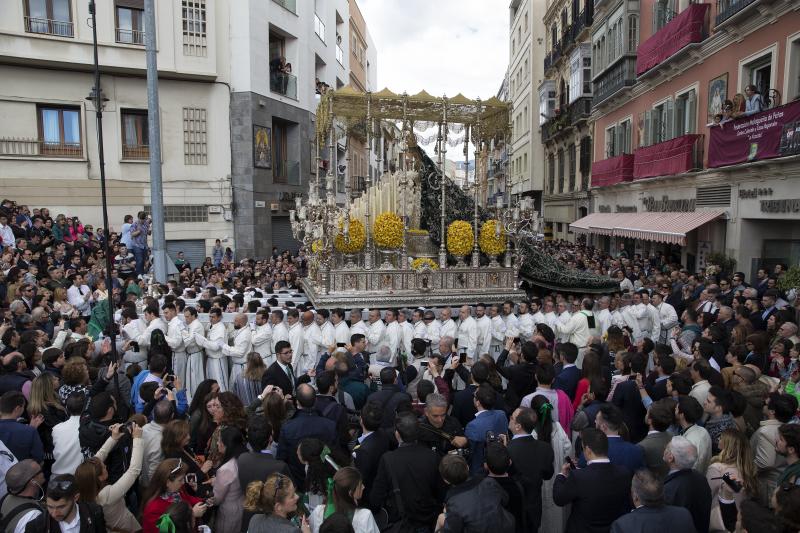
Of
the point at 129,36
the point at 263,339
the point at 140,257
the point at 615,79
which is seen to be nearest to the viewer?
the point at 263,339

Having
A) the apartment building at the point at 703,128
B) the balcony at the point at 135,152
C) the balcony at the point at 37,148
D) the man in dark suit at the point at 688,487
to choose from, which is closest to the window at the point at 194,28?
the balcony at the point at 135,152

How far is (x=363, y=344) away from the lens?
738 cm

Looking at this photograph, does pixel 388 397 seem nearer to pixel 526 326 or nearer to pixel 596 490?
pixel 596 490

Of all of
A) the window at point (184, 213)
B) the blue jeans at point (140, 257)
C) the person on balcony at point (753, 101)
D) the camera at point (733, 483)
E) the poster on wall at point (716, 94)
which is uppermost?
the poster on wall at point (716, 94)

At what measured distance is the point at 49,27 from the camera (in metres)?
18.4

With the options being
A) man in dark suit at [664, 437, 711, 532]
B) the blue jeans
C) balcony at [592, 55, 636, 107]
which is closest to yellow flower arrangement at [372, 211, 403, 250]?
the blue jeans

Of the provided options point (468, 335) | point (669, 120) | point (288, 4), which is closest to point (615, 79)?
point (669, 120)

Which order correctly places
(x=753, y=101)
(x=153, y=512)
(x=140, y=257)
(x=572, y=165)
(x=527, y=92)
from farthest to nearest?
1. (x=527, y=92)
2. (x=572, y=165)
3. (x=140, y=257)
4. (x=753, y=101)
5. (x=153, y=512)

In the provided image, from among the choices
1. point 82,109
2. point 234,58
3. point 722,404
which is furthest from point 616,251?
point 82,109

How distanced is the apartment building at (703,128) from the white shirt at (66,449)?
43.2ft

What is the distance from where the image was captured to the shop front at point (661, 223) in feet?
49.5

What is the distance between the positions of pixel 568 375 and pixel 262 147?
717 inches

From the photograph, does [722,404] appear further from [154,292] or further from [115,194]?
[115,194]

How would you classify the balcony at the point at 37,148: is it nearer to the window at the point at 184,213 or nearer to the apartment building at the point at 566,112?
the window at the point at 184,213
